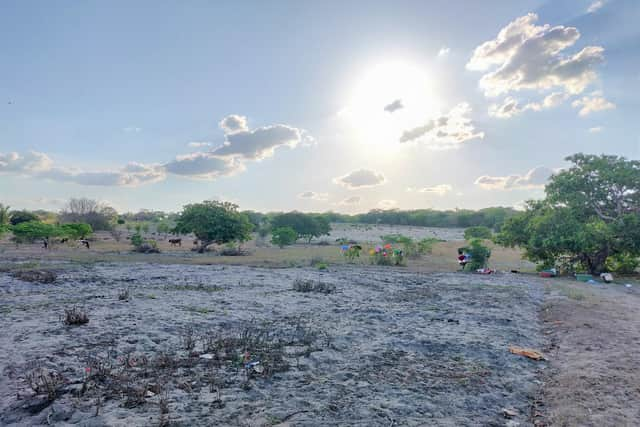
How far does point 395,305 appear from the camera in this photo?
31.8ft

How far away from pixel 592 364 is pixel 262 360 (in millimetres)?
4474

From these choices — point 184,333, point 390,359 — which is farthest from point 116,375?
point 390,359

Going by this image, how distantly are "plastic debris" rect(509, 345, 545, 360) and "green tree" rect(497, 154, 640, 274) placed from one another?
37.5 feet

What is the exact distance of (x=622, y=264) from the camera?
17625 mm

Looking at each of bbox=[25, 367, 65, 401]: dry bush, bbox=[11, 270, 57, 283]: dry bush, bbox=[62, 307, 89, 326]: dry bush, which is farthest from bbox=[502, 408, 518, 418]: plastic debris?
bbox=[11, 270, 57, 283]: dry bush

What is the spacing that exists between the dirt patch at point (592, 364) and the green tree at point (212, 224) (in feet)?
72.9

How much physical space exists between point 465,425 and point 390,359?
6.02ft

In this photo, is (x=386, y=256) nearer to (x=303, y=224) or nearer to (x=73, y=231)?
(x=73, y=231)

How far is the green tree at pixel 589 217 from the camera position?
1523 cm

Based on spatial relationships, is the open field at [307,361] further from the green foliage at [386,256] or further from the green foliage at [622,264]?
the green foliage at [386,256]

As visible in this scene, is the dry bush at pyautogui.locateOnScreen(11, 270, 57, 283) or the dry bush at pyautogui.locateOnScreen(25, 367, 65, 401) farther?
the dry bush at pyautogui.locateOnScreen(11, 270, 57, 283)

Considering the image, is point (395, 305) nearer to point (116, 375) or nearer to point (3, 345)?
point (116, 375)

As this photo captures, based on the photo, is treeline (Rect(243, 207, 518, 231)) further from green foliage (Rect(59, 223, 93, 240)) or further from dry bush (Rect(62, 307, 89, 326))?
dry bush (Rect(62, 307, 89, 326))

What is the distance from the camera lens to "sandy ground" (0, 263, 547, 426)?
379cm
